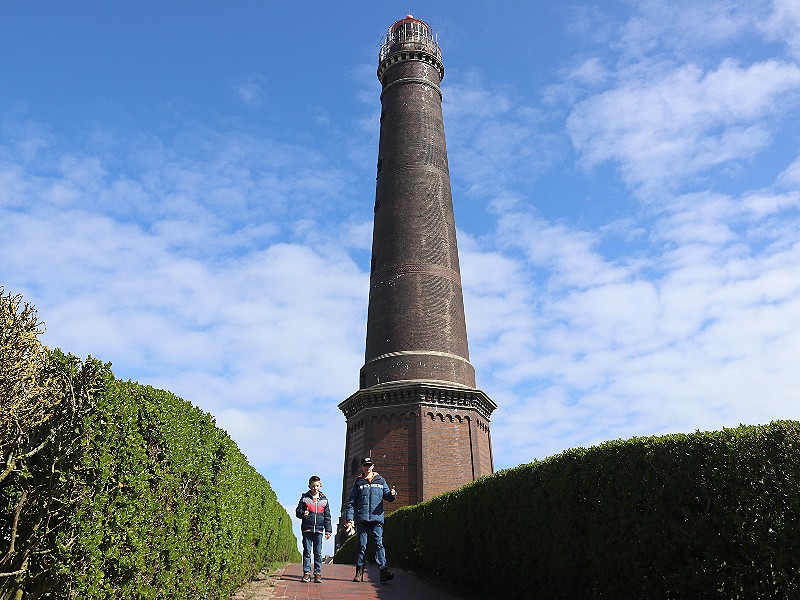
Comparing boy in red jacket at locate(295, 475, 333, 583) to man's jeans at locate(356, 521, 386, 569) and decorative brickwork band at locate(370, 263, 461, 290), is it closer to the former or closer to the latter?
man's jeans at locate(356, 521, 386, 569)

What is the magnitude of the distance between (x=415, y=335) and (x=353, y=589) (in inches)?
538

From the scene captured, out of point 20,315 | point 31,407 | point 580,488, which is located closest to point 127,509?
point 31,407

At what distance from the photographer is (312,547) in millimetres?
10406

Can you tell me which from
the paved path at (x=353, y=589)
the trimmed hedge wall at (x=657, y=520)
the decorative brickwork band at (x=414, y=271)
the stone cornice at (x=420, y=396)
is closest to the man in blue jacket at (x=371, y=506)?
the paved path at (x=353, y=589)

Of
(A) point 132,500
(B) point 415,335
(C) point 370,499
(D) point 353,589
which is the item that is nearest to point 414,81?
(B) point 415,335

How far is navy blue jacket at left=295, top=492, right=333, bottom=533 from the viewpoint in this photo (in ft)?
32.9

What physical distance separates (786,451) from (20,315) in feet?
26.6

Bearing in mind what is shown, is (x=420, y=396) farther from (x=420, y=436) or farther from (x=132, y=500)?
(x=132, y=500)

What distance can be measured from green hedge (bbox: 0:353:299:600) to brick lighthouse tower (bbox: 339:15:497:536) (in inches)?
559

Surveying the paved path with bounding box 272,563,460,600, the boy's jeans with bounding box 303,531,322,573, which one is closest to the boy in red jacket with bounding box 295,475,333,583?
the boy's jeans with bounding box 303,531,322,573

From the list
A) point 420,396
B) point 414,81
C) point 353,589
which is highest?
point 414,81

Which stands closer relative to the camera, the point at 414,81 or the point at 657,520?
the point at 657,520

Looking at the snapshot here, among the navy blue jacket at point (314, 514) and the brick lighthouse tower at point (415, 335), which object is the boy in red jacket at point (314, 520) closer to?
the navy blue jacket at point (314, 514)

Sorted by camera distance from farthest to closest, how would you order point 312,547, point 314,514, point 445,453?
point 445,453, point 312,547, point 314,514
